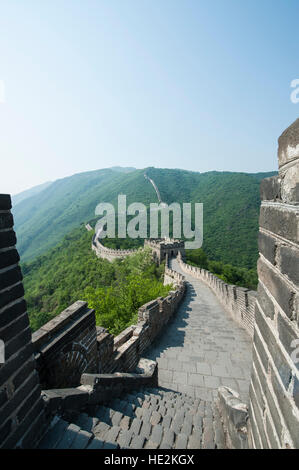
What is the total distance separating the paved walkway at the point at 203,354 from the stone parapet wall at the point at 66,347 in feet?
9.47

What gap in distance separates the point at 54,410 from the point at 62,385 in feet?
1.94

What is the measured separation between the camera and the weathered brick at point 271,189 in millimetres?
1244

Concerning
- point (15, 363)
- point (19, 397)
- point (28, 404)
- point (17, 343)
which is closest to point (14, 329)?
point (17, 343)

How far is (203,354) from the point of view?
652cm

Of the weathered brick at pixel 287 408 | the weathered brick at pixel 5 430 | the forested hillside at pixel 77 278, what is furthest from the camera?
the forested hillside at pixel 77 278

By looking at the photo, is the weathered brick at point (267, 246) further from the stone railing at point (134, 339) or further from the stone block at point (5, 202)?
the stone railing at point (134, 339)

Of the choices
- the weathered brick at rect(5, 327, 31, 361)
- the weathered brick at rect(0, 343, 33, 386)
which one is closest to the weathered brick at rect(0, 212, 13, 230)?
the weathered brick at rect(5, 327, 31, 361)

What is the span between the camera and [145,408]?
3301mm

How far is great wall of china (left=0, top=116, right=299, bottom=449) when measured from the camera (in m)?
1.14

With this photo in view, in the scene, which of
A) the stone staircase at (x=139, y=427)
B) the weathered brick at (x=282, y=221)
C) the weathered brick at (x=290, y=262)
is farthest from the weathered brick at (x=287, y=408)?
the stone staircase at (x=139, y=427)

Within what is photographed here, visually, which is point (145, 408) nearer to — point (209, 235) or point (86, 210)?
point (209, 235)

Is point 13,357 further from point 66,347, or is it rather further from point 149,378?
point 149,378

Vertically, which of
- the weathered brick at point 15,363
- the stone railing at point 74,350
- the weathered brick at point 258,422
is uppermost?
the weathered brick at point 15,363

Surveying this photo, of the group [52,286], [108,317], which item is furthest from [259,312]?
[52,286]
